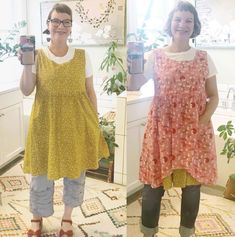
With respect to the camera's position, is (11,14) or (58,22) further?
(11,14)

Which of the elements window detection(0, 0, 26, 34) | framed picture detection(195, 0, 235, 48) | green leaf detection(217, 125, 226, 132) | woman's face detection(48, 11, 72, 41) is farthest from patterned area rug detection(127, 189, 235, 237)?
window detection(0, 0, 26, 34)

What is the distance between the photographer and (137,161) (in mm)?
1090

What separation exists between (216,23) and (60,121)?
0.60m

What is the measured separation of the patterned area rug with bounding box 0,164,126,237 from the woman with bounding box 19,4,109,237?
36 mm

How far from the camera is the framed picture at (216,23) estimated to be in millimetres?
1016

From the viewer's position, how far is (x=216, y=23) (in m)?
1.06

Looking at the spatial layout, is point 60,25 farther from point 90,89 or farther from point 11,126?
point 11,126

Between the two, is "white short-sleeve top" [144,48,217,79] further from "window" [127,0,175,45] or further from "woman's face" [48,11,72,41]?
"woman's face" [48,11,72,41]

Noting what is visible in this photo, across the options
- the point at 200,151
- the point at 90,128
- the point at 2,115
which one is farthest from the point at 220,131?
the point at 2,115

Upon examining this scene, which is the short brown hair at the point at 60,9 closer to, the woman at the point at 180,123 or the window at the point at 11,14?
the window at the point at 11,14

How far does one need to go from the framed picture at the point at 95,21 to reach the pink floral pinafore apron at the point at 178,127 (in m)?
0.19

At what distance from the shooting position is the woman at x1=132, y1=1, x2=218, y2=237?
3.23 ft

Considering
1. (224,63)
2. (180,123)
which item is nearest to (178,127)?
(180,123)

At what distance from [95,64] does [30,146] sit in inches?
14.2
